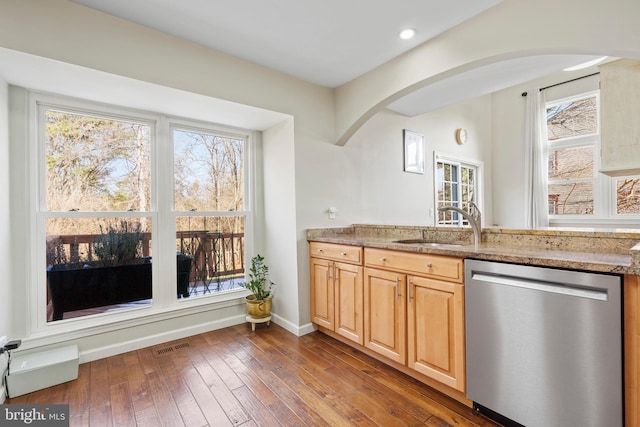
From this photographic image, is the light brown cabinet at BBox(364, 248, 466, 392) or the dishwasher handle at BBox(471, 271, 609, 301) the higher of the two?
the dishwasher handle at BBox(471, 271, 609, 301)

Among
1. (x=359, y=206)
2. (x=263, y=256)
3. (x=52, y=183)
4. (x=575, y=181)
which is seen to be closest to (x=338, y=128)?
(x=359, y=206)

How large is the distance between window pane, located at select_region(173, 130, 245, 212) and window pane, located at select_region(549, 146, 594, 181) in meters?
4.86

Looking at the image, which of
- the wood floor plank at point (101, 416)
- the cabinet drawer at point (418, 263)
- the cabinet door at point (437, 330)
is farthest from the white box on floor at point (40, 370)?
the cabinet door at point (437, 330)

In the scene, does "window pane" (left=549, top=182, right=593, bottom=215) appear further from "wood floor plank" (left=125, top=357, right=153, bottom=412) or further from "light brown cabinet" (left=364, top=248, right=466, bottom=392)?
"wood floor plank" (left=125, top=357, right=153, bottom=412)

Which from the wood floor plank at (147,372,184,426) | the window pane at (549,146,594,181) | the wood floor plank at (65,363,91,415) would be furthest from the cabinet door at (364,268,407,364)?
the window pane at (549,146,594,181)

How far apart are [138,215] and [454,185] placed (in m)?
4.41

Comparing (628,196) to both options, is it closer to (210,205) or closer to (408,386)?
(408,386)

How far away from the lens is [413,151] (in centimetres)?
411

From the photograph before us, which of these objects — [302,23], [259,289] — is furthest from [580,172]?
[259,289]

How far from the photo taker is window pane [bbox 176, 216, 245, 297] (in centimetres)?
304

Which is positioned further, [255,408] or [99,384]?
[99,384]

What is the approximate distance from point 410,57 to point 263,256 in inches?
98.7

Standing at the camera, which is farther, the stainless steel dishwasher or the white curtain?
the white curtain

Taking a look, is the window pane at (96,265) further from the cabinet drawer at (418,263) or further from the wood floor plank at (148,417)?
the cabinet drawer at (418,263)
